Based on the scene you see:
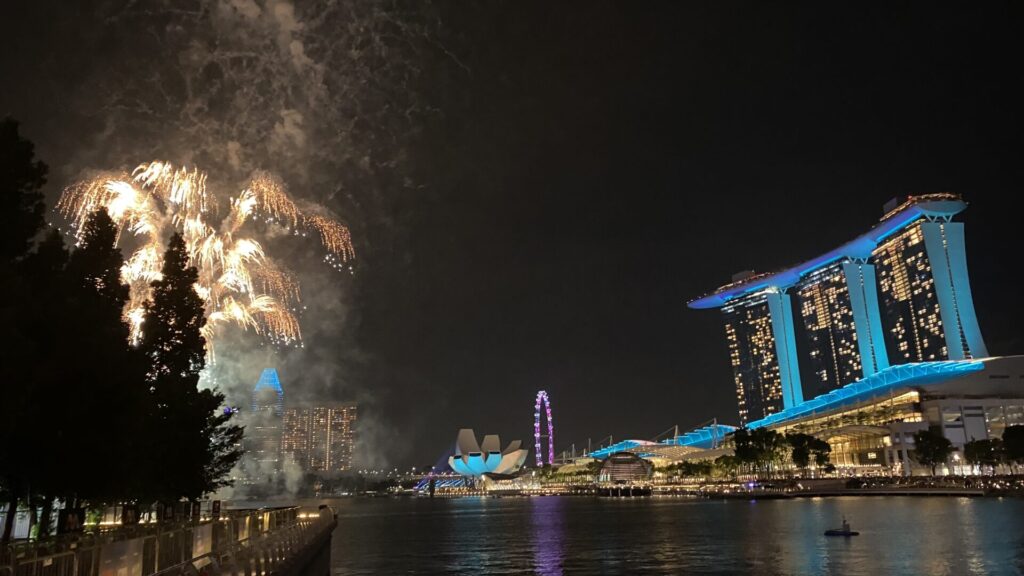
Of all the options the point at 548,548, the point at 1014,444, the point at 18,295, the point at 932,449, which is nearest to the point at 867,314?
the point at 932,449

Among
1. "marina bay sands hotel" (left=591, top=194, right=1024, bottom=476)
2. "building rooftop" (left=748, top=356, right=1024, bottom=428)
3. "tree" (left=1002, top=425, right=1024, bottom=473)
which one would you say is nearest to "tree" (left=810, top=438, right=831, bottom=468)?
"marina bay sands hotel" (left=591, top=194, right=1024, bottom=476)

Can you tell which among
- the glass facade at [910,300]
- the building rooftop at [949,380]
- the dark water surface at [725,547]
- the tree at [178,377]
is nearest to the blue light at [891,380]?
the building rooftop at [949,380]

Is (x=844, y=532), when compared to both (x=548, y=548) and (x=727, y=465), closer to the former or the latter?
(x=548, y=548)

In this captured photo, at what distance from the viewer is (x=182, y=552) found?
12.3 meters

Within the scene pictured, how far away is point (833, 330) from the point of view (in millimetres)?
189125

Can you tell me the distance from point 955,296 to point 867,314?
106ft

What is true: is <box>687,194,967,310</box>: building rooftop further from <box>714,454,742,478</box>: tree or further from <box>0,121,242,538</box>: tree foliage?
<box>0,121,242,538</box>: tree foliage

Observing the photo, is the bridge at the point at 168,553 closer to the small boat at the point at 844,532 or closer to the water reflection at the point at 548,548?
the water reflection at the point at 548,548

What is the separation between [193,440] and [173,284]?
7233 mm

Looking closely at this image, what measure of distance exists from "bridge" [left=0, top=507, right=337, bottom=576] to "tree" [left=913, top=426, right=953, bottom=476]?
97.1 m

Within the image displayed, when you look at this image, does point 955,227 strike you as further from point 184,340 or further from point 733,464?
point 184,340

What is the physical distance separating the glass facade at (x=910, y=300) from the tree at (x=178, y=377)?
134964 millimetres

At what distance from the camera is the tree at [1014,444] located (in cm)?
8312

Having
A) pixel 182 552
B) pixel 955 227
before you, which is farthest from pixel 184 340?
pixel 955 227
